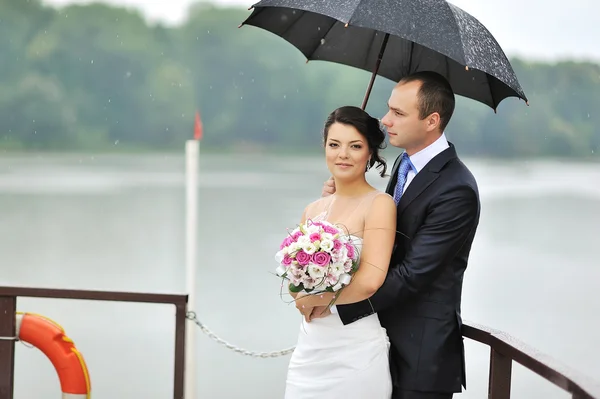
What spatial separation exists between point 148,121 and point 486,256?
27.9m

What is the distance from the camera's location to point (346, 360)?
254 centimetres

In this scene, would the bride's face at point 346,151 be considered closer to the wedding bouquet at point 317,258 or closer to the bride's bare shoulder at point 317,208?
the bride's bare shoulder at point 317,208

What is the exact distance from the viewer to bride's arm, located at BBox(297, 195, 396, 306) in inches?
95.6

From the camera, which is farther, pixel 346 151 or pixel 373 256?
pixel 346 151

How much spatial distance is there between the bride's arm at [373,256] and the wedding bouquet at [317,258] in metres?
0.05

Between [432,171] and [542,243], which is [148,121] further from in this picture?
[432,171]

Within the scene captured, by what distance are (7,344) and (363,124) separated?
2015 mm

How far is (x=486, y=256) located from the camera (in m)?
32.8

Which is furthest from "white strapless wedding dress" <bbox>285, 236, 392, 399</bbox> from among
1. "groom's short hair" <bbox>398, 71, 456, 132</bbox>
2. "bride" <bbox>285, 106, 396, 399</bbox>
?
"groom's short hair" <bbox>398, 71, 456, 132</bbox>

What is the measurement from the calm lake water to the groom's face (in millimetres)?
1722

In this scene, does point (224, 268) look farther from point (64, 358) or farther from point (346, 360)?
point (346, 360)

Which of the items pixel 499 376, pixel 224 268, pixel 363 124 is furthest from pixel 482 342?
pixel 224 268

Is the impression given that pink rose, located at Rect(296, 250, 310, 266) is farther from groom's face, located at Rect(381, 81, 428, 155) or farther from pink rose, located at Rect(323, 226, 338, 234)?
groom's face, located at Rect(381, 81, 428, 155)

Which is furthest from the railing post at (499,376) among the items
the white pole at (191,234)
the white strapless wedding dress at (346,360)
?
the white pole at (191,234)
